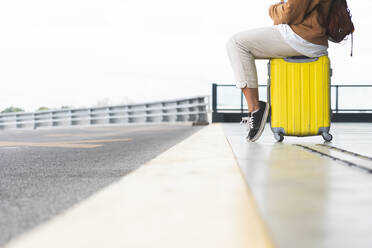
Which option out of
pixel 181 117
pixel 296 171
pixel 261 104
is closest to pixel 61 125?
pixel 181 117

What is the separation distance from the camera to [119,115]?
17781 mm

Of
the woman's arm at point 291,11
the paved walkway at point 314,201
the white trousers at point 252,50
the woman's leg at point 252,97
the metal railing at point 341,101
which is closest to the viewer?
the paved walkway at point 314,201

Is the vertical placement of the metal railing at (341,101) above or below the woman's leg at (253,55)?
below

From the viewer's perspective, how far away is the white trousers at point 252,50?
2471 millimetres

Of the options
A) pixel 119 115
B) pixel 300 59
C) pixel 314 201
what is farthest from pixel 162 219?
pixel 119 115

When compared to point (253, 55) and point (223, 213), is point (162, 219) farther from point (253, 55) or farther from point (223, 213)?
point (253, 55)

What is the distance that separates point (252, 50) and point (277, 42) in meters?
0.18

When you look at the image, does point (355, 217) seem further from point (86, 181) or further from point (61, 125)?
point (61, 125)

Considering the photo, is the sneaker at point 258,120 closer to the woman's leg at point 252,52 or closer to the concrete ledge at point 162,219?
the woman's leg at point 252,52

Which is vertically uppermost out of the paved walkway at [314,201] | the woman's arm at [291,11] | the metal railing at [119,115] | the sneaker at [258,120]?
the woman's arm at [291,11]

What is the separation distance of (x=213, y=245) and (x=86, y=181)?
85cm

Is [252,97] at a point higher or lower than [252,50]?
lower

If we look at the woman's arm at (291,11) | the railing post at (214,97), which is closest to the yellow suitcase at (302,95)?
the woman's arm at (291,11)

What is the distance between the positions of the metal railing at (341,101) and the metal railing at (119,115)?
603mm
